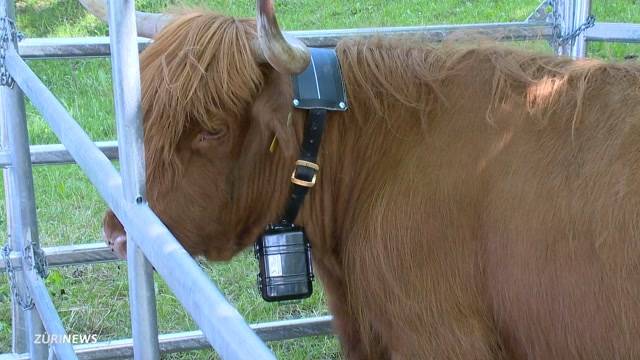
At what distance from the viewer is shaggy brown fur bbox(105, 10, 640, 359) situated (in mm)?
2447

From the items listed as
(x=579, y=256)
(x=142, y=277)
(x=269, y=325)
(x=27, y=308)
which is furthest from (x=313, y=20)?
(x=142, y=277)

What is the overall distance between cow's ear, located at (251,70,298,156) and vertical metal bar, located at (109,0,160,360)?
1.11m

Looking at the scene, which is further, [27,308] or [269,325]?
[269,325]

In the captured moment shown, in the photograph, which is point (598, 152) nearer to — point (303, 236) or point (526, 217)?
point (526, 217)

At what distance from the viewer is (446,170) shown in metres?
2.62

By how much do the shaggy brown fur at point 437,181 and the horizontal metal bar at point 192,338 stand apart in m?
1.02

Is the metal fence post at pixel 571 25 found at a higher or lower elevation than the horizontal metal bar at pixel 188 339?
higher

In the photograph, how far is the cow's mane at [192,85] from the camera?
2.63 metres

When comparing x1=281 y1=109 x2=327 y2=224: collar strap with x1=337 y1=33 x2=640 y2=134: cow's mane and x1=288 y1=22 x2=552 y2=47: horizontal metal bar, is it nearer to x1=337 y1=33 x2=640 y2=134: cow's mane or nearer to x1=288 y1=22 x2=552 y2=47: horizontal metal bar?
x1=337 y1=33 x2=640 y2=134: cow's mane

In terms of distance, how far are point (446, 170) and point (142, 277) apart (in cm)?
131

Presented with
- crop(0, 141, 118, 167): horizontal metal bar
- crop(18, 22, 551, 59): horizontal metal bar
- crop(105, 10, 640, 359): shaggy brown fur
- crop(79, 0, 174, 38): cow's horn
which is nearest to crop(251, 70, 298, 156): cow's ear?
crop(105, 10, 640, 359): shaggy brown fur

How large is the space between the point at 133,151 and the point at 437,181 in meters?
1.29

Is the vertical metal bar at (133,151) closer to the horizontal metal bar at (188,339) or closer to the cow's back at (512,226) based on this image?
the cow's back at (512,226)

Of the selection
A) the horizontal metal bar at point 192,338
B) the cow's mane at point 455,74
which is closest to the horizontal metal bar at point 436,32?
the cow's mane at point 455,74
